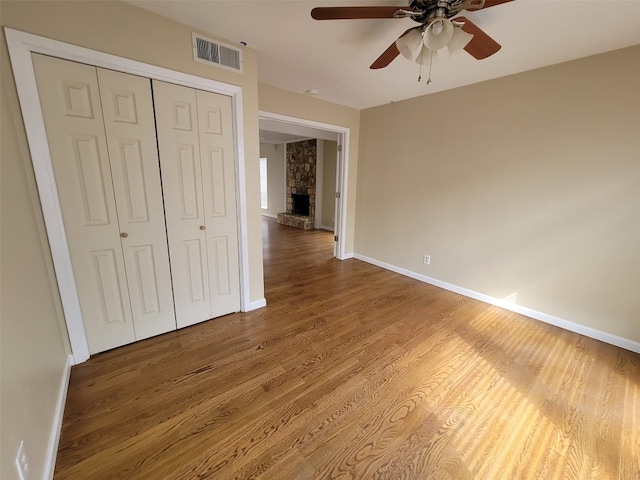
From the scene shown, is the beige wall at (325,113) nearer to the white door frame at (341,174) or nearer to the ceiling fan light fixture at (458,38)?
the white door frame at (341,174)

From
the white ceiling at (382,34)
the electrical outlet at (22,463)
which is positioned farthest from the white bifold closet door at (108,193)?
the electrical outlet at (22,463)

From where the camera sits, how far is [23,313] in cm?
122

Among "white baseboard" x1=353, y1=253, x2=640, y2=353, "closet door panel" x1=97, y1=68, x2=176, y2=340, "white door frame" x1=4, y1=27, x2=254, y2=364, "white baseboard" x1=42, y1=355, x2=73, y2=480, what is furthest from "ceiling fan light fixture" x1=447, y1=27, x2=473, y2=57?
"white baseboard" x1=42, y1=355, x2=73, y2=480

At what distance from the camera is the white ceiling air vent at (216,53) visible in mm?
2039

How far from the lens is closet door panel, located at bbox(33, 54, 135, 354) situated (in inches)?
64.6

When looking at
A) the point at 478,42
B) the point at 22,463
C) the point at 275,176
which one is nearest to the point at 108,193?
the point at 22,463

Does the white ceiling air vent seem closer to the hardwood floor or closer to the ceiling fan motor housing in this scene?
the ceiling fan motor housing

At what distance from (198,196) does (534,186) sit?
315 cm

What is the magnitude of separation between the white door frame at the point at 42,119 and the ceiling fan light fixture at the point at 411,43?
4.67ft

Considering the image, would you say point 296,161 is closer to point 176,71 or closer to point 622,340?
point 176,71

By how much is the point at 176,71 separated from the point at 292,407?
249cm

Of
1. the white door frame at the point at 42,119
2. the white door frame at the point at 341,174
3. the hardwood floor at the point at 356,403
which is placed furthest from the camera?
the white door frame at the point at 341,174

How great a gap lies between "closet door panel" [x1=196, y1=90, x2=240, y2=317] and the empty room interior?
0.06ft

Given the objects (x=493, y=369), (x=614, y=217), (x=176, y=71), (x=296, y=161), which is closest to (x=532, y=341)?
(x=493, y=369)
